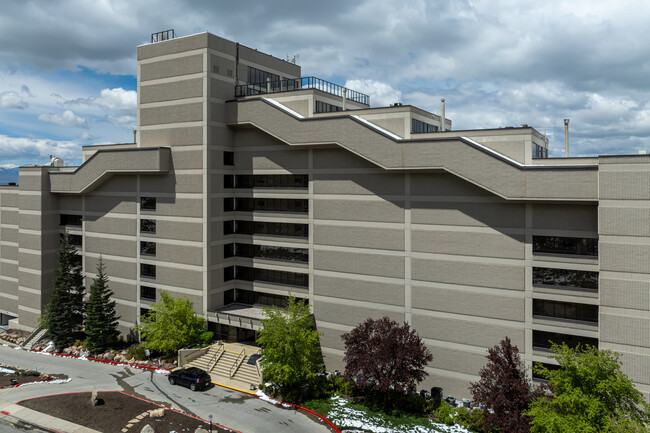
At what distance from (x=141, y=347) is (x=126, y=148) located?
70.9 feet

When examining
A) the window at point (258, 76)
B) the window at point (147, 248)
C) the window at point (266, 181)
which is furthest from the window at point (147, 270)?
the window at point (258, 76)

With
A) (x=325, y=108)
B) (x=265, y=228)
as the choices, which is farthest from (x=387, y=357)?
(x=325, y=108)

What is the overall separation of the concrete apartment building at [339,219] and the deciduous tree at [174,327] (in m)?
1.76

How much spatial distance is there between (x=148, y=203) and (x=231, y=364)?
20.3 metres

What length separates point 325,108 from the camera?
46094 mm

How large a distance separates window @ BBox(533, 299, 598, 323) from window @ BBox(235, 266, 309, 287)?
68.8ft

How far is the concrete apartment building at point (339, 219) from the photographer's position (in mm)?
32656

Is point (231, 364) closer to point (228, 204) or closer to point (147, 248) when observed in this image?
point (228, 204)

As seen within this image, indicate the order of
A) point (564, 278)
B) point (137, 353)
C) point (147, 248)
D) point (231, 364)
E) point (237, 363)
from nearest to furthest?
1. point (564, 278)
2. point (237, 363)
3. point (231, 364)
4. point (137, 353)
5. point (147, 248)

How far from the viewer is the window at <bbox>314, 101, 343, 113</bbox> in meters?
44.8

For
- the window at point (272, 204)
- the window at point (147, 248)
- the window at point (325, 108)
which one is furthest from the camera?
the window at point (147, 248)

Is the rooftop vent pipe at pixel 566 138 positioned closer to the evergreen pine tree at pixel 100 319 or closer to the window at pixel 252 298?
the window at pixel 252 298

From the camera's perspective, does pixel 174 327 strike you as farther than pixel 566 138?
Yes

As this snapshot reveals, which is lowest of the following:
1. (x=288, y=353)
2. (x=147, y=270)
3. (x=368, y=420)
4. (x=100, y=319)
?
(x=368, y=420)
